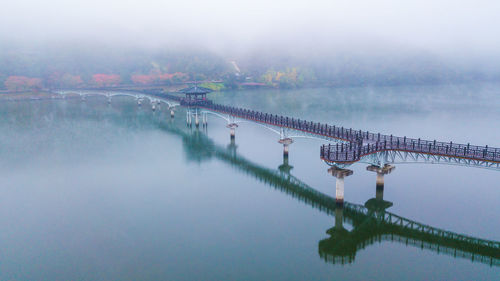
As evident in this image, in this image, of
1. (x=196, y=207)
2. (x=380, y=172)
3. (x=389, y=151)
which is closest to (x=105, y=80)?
(x=196, y=207)

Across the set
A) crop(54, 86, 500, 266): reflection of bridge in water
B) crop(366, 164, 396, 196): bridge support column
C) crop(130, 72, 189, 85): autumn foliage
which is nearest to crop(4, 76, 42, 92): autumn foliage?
crop(130, 72, 189, 85): autumn foliage

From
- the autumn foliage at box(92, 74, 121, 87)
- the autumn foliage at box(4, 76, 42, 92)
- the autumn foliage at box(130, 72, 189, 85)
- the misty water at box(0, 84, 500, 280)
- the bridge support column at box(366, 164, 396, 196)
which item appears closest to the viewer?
the misty water at box(0, 84, 500, 280)

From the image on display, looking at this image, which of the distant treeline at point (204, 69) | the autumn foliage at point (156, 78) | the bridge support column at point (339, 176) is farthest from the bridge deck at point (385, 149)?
the autumn foliage at point (156, 78)

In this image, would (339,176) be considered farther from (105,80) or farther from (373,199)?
(105,80)

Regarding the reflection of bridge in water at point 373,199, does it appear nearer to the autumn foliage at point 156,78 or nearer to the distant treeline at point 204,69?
the autumn foliage at point 156,78

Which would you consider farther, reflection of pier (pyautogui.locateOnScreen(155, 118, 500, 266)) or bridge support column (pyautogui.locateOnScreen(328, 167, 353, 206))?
bridge support column (pyautogui.locateOnScreen(328, 167, 353, 206))

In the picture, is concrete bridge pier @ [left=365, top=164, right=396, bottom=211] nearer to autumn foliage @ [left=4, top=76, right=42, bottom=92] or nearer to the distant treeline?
the distant treeline

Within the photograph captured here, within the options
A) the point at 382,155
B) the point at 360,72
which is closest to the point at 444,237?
the point at 382,155
